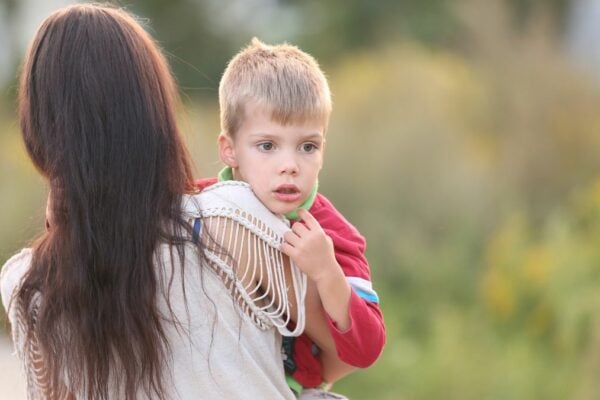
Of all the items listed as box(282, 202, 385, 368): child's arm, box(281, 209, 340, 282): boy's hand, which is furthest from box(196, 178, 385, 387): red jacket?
box(281, 209, 340, 282): boy's hand

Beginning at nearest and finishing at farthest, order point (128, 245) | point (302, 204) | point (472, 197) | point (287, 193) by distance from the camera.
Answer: point (128, 245) < point (287, 193) < point (302, 204) < point (472, 197)

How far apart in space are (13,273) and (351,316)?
769mm

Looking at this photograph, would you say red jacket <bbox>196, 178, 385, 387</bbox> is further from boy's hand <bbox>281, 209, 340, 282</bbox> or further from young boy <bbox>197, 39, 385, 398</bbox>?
boy's hand <bbox>281, 209, 340, 282</bbox>

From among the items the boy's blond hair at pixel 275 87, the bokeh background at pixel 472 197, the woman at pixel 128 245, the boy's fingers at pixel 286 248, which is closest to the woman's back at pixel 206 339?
the woman at pixel 128 245

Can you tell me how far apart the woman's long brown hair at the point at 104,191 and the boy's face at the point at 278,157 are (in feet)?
0.52

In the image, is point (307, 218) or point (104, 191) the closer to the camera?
point (104, 191)

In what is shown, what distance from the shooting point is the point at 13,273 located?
9.14 feet

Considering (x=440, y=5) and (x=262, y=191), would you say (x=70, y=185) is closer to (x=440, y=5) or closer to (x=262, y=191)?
(x=262, y=191)

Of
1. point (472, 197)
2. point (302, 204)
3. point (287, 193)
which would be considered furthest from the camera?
point (472, 197)

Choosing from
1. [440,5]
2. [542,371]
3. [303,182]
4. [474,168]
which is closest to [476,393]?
[542,371]

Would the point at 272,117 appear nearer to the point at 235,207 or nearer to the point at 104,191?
the point at 235,207

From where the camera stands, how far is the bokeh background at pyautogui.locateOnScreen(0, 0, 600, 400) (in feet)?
21.5

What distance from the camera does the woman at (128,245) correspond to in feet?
8.67

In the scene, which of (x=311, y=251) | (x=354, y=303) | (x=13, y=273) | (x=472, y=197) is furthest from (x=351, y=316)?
(x=472, y=197)
